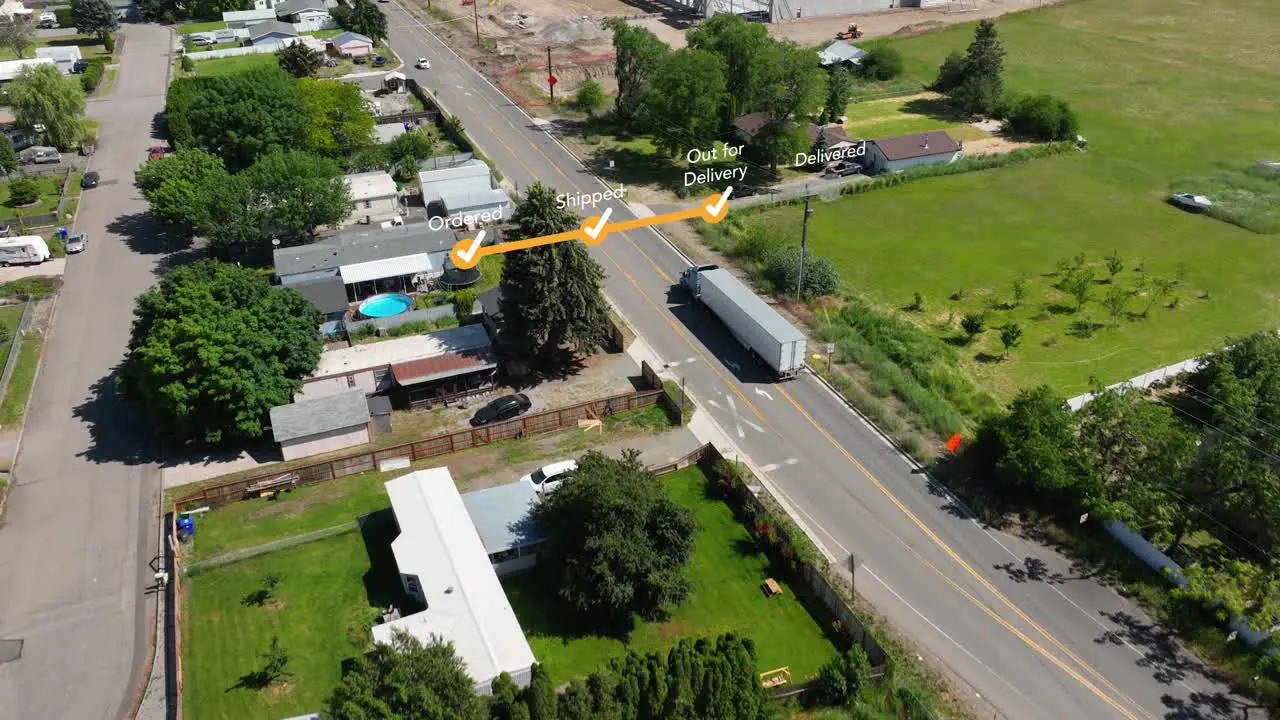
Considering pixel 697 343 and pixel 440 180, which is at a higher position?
pixel 440 180

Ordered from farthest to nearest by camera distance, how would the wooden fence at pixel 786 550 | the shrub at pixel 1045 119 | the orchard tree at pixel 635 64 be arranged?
the shrub at pixel 1045 119 < the orchard tree at pixel 635 64 < the wooden fence at pixel 786 550

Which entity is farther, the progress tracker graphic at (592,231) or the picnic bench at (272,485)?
the progress tracker graphic at (592,231)

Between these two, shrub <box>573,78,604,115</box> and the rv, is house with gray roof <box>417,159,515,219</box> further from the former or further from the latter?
the rv

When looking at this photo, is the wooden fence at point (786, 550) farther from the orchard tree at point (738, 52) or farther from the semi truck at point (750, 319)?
the orchard tree at point (738, 52)

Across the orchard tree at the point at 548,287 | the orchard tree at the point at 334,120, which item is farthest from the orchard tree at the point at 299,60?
the orchard tree at the point at 548,287

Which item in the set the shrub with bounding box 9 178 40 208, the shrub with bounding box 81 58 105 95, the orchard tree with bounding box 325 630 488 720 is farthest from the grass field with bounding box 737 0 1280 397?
the shrub with bounding box 81 58 105 95

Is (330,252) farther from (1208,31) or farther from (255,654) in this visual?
(1208,31)

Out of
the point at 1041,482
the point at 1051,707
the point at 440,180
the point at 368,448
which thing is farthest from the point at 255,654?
the point at 440,180
